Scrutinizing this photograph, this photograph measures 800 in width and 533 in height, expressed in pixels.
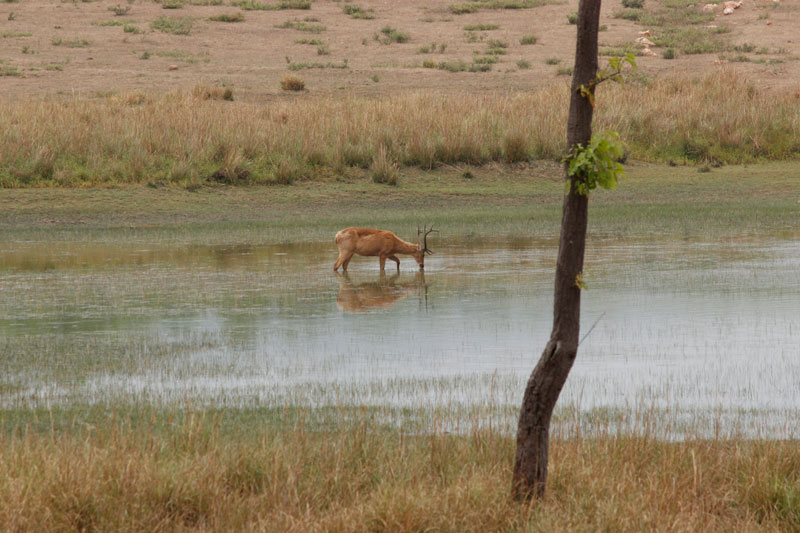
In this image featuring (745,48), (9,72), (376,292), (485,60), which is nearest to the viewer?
(376,292)

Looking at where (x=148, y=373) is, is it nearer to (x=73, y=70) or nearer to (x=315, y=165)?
(x=315, y=165)

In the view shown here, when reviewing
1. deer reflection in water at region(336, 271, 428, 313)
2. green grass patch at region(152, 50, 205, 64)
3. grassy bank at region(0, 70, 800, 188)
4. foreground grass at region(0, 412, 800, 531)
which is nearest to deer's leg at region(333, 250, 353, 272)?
deer reflection in water at region(336, 271, 428, 313)

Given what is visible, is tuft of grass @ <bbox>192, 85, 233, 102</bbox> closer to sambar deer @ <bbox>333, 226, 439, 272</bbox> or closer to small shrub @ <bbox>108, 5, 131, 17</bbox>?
sambar deer @ <bbox>333, 226, 439, 272</bbox>

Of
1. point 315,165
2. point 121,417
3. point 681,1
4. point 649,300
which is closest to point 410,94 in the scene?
point 315,165

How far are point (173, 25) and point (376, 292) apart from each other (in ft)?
124

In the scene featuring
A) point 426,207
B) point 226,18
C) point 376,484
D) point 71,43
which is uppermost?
point 376,484

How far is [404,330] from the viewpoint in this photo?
11.7 m

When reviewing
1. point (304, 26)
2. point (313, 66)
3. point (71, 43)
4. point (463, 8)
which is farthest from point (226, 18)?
point (313, 66)

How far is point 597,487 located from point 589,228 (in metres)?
15.2

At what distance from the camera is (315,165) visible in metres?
25.9

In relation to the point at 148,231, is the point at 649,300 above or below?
above

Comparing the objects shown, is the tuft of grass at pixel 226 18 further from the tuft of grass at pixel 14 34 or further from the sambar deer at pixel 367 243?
the sambar deer at pixel 367 243

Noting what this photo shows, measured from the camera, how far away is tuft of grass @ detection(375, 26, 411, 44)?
48.9 metres

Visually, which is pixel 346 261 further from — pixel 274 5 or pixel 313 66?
pixel 274 5
